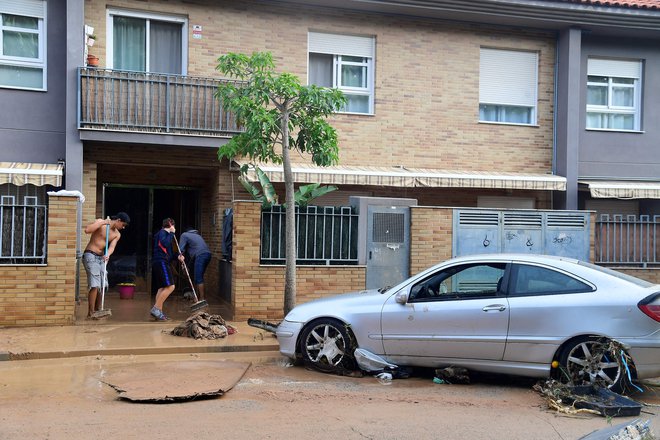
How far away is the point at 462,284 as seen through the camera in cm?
764

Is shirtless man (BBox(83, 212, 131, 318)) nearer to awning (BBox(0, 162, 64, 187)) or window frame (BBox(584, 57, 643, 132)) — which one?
awning (BBox(0, 162, 64, 187))

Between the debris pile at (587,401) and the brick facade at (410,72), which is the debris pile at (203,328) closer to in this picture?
the debris pile at (587,401)

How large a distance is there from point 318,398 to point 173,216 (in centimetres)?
1020

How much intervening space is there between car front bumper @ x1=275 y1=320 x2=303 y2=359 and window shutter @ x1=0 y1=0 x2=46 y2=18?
8591 millimetres

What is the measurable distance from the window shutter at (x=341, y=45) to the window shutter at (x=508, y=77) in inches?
105

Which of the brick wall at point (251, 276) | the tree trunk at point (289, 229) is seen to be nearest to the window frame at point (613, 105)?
the tree trunk at point (289, 229)

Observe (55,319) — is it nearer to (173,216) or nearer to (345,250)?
(345,250)

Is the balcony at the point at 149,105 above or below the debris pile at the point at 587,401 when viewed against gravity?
above

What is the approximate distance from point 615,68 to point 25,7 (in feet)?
42.6

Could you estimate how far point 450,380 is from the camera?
7504 mm

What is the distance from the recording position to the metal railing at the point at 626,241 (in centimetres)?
1312

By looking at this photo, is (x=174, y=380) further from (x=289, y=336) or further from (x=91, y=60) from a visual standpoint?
(x=91, y=60)

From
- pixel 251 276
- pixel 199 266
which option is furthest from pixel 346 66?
pixel 251 276

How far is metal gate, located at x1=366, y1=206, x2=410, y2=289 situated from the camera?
12.1 m
